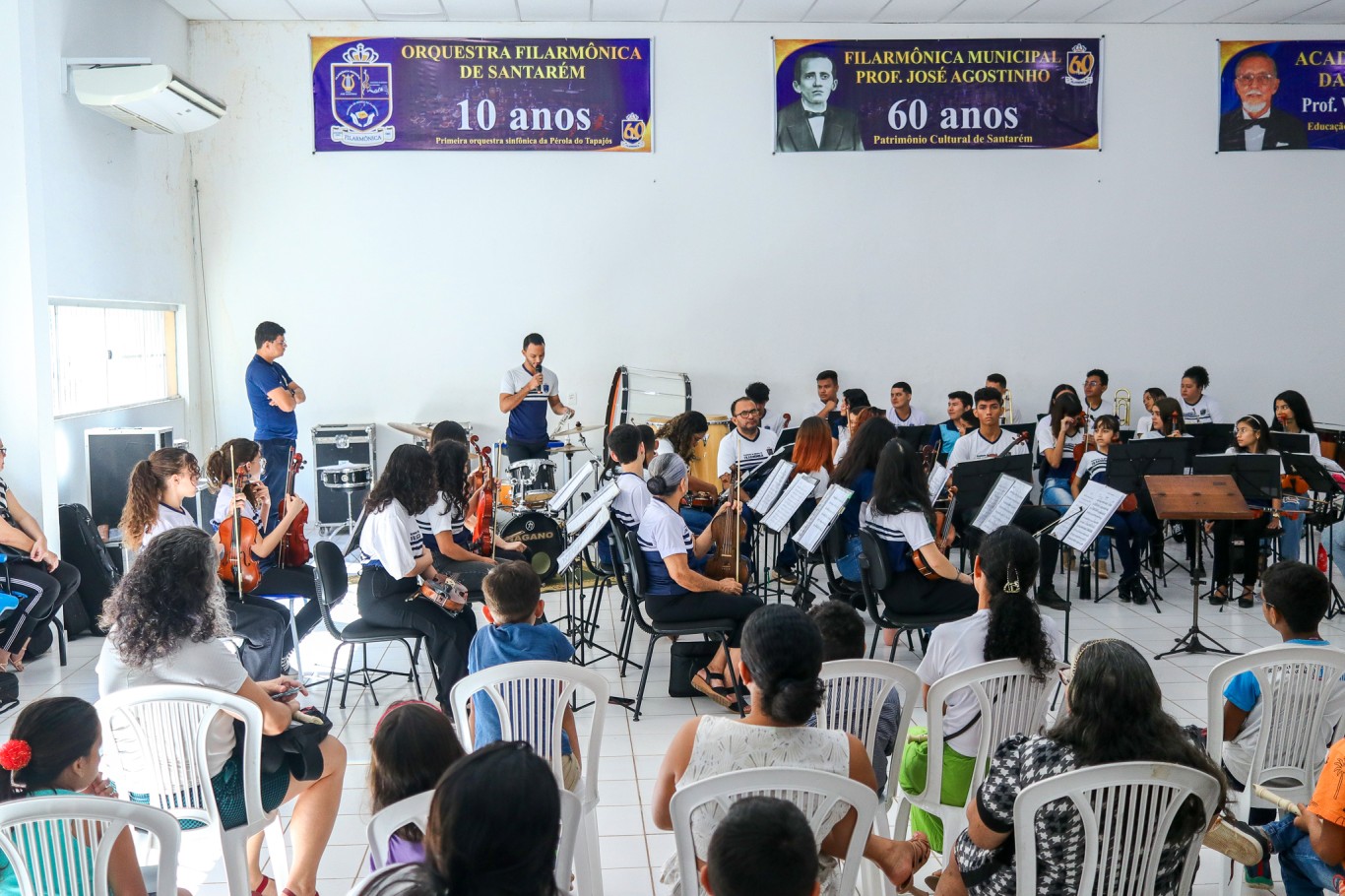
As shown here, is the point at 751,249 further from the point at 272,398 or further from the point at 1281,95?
the point at 1281,95

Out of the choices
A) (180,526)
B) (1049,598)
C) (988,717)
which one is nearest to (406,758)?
(988,717)

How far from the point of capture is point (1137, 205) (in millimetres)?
9289

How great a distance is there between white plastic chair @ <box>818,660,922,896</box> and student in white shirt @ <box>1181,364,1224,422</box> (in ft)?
22.4

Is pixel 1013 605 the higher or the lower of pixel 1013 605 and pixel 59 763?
the higher

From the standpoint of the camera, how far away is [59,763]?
2312 mm

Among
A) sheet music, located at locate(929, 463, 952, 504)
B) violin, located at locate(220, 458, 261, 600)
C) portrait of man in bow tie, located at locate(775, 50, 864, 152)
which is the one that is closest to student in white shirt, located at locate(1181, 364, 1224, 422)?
portrait of man in bow tie, located at locate(775, 50, 864, 152)

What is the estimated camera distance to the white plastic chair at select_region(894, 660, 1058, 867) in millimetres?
2916

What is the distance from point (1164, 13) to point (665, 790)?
28.6 ft

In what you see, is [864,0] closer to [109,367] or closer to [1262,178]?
[1262,178]

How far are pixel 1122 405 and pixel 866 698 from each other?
7216 mm

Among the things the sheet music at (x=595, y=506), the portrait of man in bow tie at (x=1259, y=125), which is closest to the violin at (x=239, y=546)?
the sheet music at (x=595, y=506)

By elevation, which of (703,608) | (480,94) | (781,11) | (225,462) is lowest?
(703,608)

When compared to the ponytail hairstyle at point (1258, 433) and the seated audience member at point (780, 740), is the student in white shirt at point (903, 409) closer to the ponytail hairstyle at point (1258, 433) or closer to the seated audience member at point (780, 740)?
the ponytail hairstyle at point (1258, 433)

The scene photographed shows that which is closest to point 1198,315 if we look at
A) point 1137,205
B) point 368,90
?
point 1137,205
